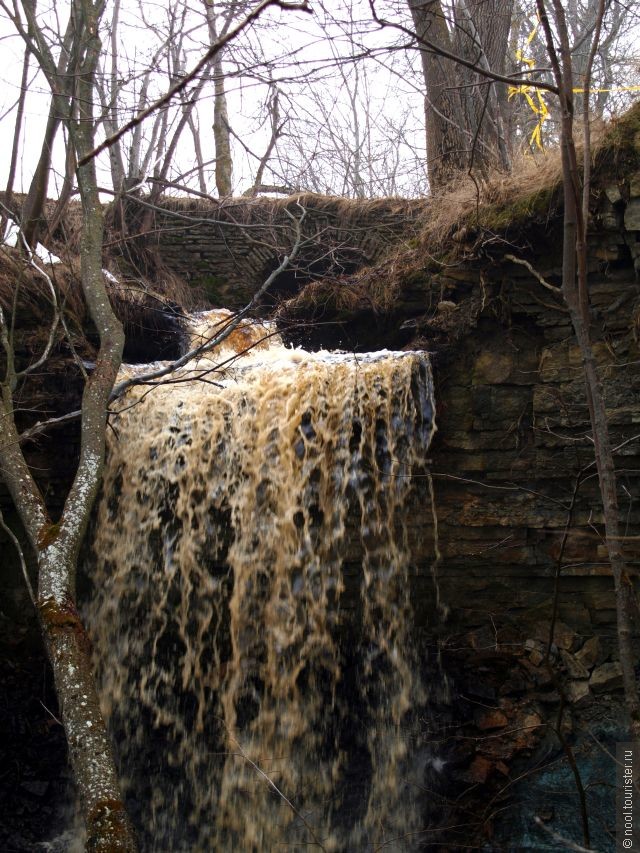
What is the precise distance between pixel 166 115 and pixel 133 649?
22.2ft

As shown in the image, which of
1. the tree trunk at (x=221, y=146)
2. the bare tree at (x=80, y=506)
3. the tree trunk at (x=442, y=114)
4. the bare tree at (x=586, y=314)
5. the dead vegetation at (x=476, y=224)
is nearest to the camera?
the bare tree at (x=586, y=314)

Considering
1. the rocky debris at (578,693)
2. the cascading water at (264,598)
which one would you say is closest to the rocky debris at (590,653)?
the rocky debris at (578,693)

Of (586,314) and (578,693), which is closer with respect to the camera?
(586,314)

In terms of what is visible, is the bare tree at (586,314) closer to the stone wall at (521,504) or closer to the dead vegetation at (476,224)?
the stone wall at (521,504)

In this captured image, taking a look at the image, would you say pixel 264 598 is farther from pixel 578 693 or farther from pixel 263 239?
pixel 263 239

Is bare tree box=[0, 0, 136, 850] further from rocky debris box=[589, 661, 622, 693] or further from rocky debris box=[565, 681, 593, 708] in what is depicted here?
rocky debris box=[589, 661, 622, 693]

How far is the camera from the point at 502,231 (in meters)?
5.39

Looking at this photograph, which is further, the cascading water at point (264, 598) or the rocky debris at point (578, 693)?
the cascading water at point (264, 598)

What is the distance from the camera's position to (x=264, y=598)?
5062mm

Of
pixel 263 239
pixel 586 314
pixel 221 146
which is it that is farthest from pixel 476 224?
pixel 221 146

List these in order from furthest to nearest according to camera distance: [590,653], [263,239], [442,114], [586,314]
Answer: [263,239] < [442,114] < [590,653] < [586,314]

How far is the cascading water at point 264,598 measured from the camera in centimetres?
480

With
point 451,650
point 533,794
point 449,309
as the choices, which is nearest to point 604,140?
point 449,309

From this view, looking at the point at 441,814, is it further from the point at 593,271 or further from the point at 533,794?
→ the point at 593,271
